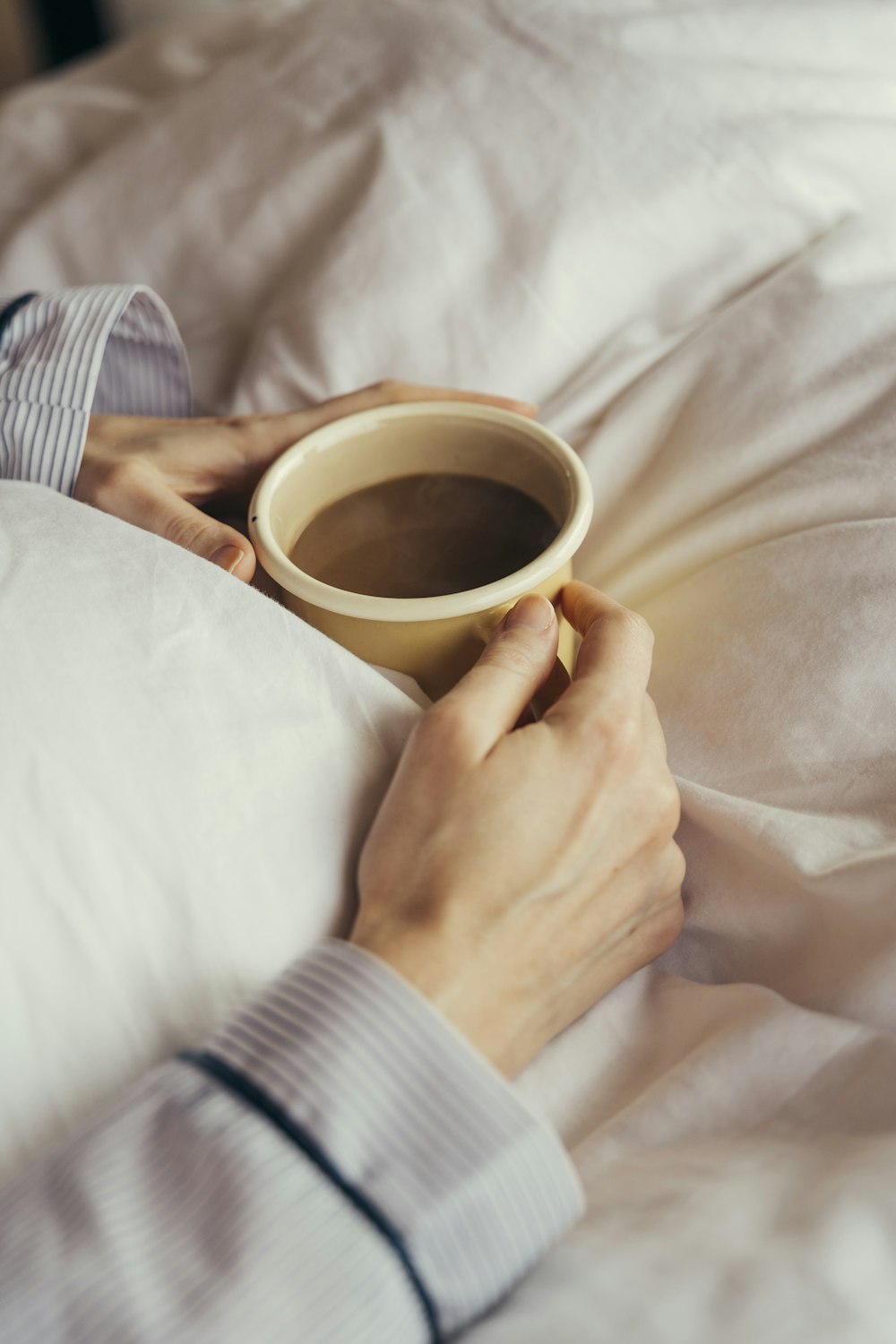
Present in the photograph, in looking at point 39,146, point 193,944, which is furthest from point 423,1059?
point 39,146

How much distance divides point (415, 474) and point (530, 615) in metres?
0.18

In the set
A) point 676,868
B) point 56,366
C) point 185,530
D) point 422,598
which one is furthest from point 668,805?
point 56,366

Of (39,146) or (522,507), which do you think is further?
(39,146)

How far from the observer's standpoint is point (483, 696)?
456mm

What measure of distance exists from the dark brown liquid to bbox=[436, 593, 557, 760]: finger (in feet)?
0.28

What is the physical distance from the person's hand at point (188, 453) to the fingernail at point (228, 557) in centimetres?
5

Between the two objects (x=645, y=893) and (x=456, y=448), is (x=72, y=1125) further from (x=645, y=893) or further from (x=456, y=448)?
(x=456, y=448)

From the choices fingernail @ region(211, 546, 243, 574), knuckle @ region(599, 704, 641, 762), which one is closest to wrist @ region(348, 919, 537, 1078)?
knuckle @ region(599, 704, 641, 762)

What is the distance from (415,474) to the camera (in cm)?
63

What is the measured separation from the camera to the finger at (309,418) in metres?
0.65

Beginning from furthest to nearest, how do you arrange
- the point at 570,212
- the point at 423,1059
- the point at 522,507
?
the point at 570,212 → the point at 522,507 → the point at 423,1059

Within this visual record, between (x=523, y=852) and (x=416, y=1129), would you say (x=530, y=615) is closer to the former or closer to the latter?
(x=523, y=852)

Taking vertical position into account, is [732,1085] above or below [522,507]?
below

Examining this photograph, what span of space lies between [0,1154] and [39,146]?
33.8 inches
